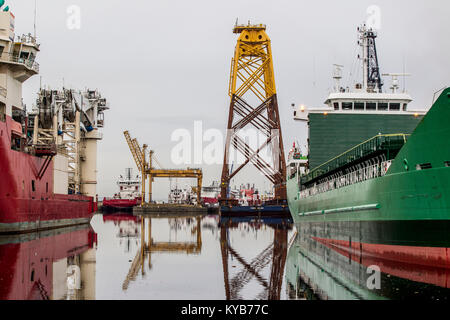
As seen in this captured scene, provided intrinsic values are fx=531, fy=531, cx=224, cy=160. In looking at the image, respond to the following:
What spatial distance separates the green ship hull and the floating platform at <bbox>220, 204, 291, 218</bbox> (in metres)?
42.5

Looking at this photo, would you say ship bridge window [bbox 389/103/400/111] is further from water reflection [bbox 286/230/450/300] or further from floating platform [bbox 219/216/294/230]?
floating platform [bbox 219/216/294/230]

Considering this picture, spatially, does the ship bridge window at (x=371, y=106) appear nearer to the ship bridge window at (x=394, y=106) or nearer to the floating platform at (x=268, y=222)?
the ship bridge window at (x=394, y=106)

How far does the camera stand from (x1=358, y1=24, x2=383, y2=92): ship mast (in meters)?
31.5

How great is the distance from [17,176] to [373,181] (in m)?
19.4

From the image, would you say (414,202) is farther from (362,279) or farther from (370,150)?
(370,150)

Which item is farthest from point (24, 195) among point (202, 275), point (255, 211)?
point (255, 211)

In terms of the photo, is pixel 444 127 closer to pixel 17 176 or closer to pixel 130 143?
pixel 17 176

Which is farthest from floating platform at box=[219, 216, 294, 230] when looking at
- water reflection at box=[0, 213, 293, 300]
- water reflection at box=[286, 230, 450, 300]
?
water reflection at box=[286, 230, 450, 300]

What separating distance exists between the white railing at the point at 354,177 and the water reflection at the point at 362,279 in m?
2.92

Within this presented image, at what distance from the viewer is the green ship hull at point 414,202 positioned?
1449cm

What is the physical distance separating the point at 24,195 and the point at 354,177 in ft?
59.9

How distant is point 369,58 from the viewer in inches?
1500

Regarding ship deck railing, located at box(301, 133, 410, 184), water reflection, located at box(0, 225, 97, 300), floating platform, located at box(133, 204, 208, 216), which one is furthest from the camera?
floating platform, located at box(133, 204, 208, 216)

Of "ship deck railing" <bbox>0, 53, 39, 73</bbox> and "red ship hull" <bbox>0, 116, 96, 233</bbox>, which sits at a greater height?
"ship deck railing" <bbox>0, 53, 39, 73</bbox>
